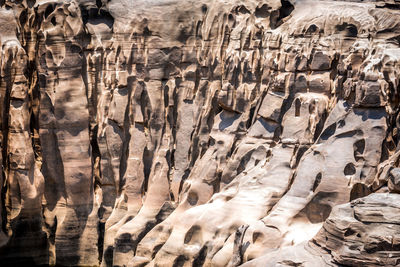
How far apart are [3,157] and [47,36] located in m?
4.17

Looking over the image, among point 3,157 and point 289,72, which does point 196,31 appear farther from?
point 3,157

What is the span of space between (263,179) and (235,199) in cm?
98

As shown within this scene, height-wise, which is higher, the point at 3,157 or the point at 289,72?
the point at 289,72

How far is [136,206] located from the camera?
1335 inches

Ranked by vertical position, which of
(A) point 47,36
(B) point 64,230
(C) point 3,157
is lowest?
(B) point 64,230

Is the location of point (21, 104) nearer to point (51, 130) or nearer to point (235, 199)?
point (51, 130)

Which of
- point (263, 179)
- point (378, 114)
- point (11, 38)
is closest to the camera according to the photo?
point (378, 114)

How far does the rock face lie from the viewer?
28078 mm

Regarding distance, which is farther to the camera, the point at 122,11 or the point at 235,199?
the point at 122,11

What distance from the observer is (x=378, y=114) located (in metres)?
27.6

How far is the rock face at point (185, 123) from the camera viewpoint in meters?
28.1

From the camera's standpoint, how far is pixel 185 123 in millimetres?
33906

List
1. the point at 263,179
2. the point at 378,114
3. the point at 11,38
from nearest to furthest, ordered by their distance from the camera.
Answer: the point at 378,114 → the point at 263,179 → the point at 11,38

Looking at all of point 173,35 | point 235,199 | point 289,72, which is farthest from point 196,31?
point 235,199
